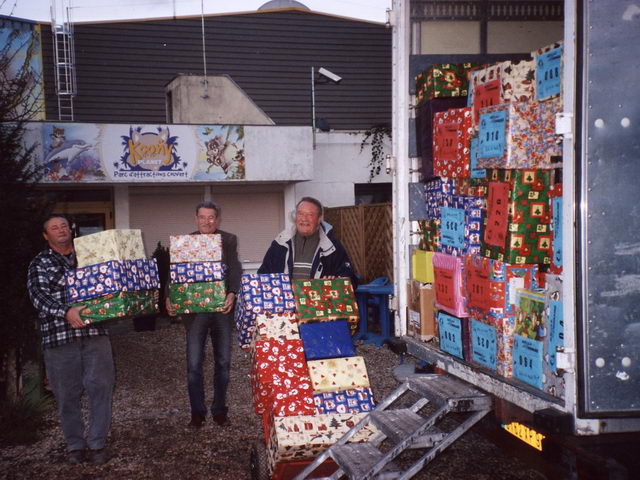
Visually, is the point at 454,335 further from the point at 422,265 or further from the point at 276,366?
the point at 276,366

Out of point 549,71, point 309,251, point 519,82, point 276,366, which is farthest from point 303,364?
point 549,71

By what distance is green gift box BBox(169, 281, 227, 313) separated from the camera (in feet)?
17.5

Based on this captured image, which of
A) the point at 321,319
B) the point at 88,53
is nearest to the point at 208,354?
the point at 321,319

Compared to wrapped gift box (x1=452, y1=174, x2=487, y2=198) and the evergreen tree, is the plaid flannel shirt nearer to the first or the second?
the evergreen tree

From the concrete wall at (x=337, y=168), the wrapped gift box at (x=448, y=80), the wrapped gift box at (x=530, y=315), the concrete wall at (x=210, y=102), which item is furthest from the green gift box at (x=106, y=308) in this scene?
the concrete wall at (x=337, y=168)

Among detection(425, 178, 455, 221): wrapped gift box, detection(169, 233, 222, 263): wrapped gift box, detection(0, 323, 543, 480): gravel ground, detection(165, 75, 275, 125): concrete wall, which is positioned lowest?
detection(0, 323, 543, 480): gravel ground

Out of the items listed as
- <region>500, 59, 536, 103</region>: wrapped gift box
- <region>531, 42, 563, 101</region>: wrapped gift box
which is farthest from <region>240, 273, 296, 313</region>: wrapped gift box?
<region>531, 42, 563, 101</region>: wrapped gift box

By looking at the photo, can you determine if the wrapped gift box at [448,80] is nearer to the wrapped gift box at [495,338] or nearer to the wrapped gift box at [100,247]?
the wrapped gift box at [495,338]

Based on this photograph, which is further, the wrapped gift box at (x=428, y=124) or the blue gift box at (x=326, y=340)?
the wrapped gift box at (x=428, y=124)

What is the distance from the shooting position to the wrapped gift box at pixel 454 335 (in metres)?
4.14

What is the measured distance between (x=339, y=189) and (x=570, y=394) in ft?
42.7

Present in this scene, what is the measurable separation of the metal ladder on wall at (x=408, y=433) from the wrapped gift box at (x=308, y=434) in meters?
0.10

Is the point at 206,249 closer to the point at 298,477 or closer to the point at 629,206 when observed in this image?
the point at 298,477

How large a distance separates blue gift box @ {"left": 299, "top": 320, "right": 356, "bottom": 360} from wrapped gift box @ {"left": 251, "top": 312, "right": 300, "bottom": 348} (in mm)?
60
